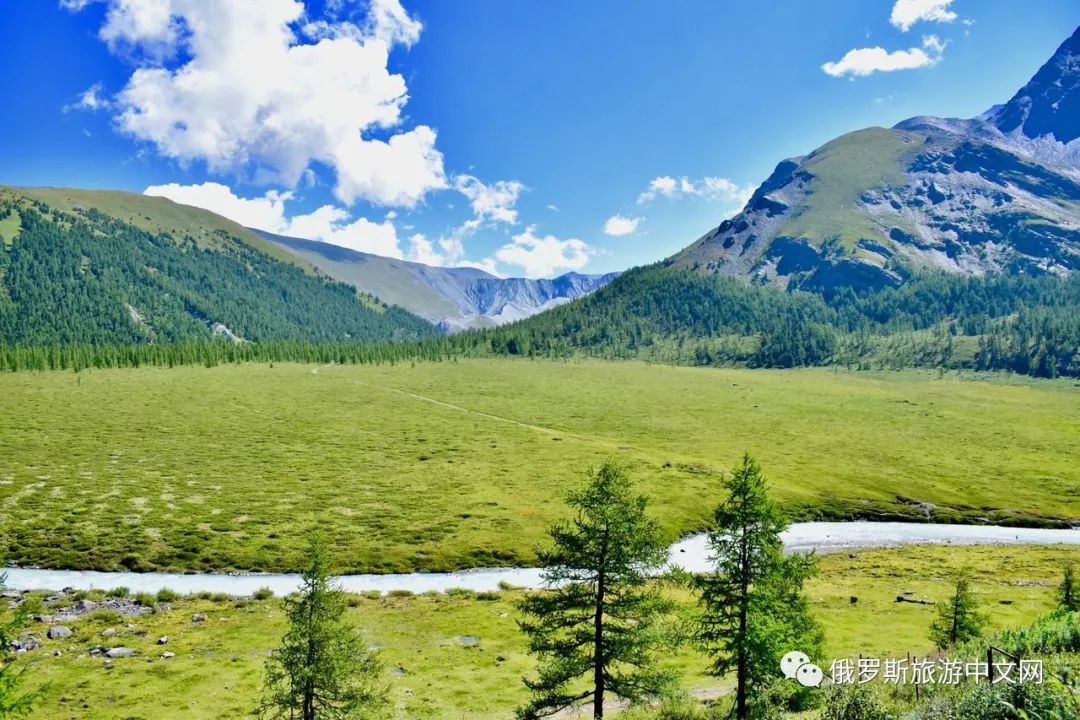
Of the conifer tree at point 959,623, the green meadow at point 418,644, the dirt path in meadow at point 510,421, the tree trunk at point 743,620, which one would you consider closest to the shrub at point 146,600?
the green meadow at point 418,644

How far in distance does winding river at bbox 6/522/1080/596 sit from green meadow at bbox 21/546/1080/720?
4229 millimetres

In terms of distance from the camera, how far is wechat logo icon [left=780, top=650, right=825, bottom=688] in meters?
22.2

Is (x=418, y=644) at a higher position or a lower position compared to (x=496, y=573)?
higher

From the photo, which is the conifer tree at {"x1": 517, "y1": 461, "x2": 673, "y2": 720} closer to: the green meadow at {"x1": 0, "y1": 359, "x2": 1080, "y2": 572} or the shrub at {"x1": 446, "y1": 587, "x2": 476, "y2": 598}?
the shrub at {"x1": 446, "y1": 587, "x2": 476, "y2": 598}

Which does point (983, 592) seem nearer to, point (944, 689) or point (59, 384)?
point (944, 689)

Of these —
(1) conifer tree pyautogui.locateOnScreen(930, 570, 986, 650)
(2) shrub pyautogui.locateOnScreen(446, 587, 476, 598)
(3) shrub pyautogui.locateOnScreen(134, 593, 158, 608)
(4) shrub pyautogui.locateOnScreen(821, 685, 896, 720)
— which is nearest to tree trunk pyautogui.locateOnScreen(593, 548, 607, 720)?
(4) shrub pyautogui.locateOnScreen(821, 685, 896, 720)

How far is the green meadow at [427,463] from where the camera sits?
63750 mm

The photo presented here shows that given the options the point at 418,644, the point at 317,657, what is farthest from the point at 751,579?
the point at 418,644

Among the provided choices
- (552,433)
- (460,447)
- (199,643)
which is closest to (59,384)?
(460,447)

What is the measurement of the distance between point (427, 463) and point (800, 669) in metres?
77.8

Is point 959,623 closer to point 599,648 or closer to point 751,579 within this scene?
point 751,579

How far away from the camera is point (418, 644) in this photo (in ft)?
141

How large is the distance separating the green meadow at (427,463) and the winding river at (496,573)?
6.97 feet

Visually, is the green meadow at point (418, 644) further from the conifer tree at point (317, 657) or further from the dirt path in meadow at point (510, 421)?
the dirt path in meadow at point (510, 421)
